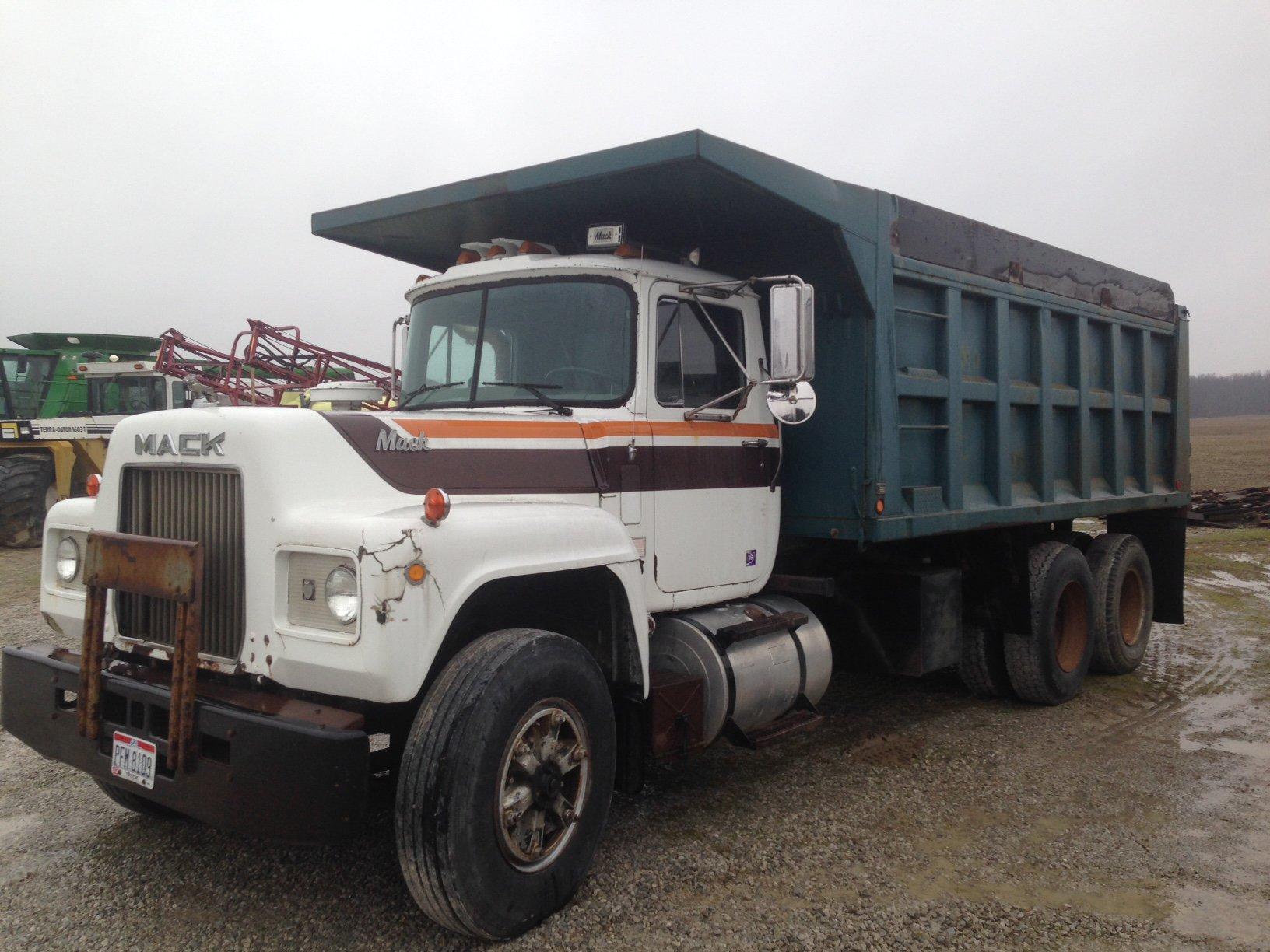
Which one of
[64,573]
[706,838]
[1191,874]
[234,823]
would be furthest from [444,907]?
[1191,874]

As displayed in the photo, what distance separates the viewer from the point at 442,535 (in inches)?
129

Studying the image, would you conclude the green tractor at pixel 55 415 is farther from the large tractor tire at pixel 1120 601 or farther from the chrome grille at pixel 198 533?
the large tractor tire at pixel 1120 601

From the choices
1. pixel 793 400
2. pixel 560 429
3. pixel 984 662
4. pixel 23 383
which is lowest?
pixel 984 662

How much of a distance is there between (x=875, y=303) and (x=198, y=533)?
11.5 ft

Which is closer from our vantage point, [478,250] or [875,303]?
[478,250]

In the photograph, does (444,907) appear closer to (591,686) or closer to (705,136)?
(591,686)

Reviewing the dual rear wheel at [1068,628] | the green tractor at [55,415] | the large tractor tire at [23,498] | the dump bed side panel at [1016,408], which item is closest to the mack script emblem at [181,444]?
the dump bed side panel at [1016,408]

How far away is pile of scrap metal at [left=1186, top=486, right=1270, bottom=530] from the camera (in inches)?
733

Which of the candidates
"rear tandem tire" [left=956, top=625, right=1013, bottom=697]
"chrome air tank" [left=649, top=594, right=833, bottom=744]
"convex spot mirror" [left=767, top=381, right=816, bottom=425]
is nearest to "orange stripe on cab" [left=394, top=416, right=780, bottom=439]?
"convex spot mirror" [left=767, top=381, right=816, bottom=425]

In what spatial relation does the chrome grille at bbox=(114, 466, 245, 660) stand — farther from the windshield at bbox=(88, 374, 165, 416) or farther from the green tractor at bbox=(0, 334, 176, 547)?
the windshield at bbox=(88, 374, 165, 416)

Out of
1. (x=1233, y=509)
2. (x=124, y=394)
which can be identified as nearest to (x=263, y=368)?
(x=124, y=394)

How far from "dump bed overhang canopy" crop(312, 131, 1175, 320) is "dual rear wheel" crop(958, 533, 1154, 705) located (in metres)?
2.23

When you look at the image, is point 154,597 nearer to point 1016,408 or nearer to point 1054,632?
point 1016,408

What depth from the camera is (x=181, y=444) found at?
361cm
